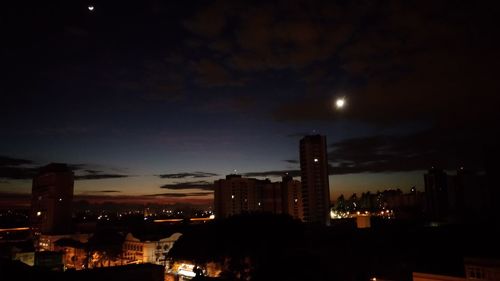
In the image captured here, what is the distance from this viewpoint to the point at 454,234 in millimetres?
54406

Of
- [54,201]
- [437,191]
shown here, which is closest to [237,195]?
[54,201]

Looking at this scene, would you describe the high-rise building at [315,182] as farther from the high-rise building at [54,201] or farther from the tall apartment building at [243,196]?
the high-rise building at [54,201]

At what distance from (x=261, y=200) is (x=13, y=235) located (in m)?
54.0

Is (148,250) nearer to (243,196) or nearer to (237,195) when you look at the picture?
(237,195)

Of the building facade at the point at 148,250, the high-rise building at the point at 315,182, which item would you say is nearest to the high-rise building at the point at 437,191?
the high-rise building at the point at 315,182

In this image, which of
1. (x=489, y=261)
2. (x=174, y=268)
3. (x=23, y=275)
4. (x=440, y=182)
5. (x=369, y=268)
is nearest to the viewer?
(x=489, y=261)

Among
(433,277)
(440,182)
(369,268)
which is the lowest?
(369,268)

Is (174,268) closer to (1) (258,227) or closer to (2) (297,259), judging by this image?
(1) (258,227)

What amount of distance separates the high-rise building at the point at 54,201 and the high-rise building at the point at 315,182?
148 ft

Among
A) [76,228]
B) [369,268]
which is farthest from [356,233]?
[76,228]

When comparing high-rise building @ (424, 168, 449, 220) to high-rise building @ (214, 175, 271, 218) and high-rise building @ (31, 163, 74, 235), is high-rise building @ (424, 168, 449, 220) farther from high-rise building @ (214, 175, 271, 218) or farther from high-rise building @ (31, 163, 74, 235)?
high-rise building @ (31, 163, 74, 235)

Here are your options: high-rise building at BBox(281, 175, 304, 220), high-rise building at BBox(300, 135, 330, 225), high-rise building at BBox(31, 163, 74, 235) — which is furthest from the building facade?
high-rise building at BBox(281, 175, 304, 220)

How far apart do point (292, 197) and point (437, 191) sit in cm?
3477

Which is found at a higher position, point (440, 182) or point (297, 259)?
point (440, 182)
